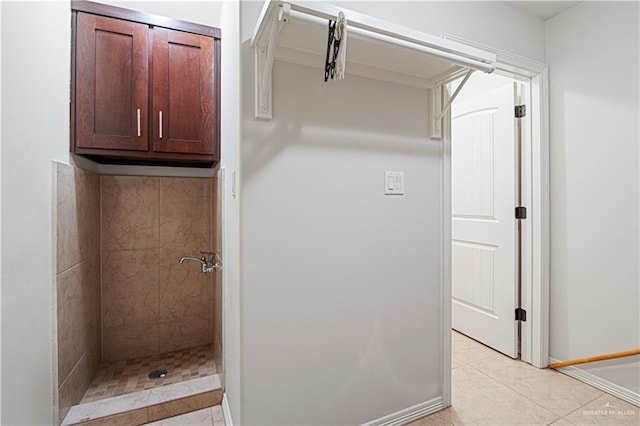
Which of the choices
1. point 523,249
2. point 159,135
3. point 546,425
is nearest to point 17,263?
point 159,135

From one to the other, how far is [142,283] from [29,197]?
1086 mm

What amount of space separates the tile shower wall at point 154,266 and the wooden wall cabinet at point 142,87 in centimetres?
34

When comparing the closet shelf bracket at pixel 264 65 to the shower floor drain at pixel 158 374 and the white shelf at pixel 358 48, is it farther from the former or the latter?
the shower floor drain at pixel 158 374

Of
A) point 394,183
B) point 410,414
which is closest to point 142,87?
point 394,183

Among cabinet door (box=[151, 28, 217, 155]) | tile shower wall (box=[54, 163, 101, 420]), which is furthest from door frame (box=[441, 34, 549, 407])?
tile shower wall (box=[54, 163, 101, 420])

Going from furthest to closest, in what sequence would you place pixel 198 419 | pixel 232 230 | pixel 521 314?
1. pixel 521 314
2. pixel 198 419
3. pixel 232 230

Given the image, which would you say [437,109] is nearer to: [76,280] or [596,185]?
[596,185]

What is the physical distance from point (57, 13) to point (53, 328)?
1513 mm

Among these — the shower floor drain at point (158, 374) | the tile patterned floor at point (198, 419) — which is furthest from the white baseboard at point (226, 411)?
the shower floor drain at point (158, 374)

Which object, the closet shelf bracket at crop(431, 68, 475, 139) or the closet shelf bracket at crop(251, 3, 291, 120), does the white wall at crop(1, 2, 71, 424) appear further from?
the closet shelf bracket at crop(431, 68, 475, 139)

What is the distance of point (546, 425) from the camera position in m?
1.60

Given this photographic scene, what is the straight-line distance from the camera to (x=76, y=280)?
168 cm

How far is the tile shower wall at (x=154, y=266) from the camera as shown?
6.97 feet

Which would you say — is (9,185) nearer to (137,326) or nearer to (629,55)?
(137,326)
